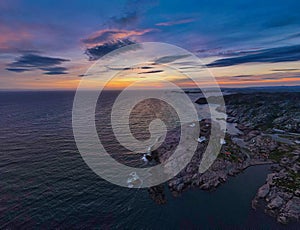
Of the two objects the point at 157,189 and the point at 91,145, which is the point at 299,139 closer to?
the point at 157,189

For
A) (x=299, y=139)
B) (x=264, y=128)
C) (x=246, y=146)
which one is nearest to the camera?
(x=246, y=146)

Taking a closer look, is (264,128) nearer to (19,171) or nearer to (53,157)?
(53,157)

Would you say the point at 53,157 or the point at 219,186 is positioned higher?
the point at 53,157

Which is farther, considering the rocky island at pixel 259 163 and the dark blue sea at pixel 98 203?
the rocky island at pixel 259 163

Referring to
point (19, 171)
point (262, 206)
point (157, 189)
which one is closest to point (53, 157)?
point (19, 171)

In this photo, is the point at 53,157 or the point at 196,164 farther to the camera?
the point at 53,157

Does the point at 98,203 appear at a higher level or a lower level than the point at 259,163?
higher

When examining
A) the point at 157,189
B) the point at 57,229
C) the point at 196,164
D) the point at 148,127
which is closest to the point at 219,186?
the point at 196,164

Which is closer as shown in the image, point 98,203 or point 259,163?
point 98,203

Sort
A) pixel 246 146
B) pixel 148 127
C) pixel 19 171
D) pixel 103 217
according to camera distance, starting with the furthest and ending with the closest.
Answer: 1. pixel 148 127
2. pixel 246 146
3. pixel 19 171
4. pixel 103 217

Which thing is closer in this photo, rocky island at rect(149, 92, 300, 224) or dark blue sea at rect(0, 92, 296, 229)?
dark blue sea at rect(0, 92, 296, 229)
